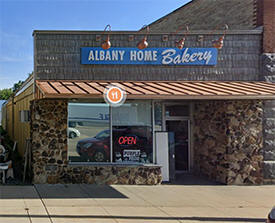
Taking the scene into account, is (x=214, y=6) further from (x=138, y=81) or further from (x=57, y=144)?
(x=57, y=144)

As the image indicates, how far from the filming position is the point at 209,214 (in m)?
7.99

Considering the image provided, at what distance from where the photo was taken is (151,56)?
39.3ft

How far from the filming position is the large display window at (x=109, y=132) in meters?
11.3

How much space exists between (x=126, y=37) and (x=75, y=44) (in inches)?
64.7

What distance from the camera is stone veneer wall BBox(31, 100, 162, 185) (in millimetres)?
10898

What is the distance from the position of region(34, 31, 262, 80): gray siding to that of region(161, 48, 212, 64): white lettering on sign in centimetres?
20

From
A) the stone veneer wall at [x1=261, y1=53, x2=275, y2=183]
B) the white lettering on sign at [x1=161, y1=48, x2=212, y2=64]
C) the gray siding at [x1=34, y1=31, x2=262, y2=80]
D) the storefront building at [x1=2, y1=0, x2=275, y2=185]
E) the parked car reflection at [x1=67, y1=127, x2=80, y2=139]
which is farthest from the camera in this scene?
the white lettering on sign at [x1=161, y1=48, x2=212, y2=64]

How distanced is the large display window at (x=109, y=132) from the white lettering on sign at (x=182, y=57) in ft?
5.14

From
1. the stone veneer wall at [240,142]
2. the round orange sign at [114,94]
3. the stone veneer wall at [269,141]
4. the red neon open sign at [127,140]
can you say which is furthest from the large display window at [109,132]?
the stone veneer wall at [269,141]

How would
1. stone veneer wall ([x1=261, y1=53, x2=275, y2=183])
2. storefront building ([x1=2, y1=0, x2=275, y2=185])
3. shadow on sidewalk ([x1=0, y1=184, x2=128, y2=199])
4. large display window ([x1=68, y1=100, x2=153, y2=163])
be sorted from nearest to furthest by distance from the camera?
shadow on sidewalk ([x1=0, y1=184, x2=128, y2=199]), storefront building ([x1=2, y1=0, x2=275, y2=185]), large display window ([x1=68, y1=100, x2=153, y2=163]), stone veneer wall ([x1=261, y1=53, x2=275, y2=183])

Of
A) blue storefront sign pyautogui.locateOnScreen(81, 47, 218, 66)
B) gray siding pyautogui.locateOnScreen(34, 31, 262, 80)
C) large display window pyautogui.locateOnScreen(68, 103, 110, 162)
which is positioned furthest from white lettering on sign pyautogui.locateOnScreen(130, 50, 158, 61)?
large display window pyautogui.locateOnScreen(68, 103, 110, 162)

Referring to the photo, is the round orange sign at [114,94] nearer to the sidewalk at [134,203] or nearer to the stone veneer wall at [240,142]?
the sidewalk at [134,203]

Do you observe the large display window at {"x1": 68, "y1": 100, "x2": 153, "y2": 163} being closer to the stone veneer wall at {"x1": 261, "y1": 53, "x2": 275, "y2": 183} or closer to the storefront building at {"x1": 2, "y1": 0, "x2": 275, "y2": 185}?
the storefront building at {"x1": 2, "y1": 0, "x2": 275, "y2": 185}

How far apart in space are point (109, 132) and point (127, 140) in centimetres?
63
